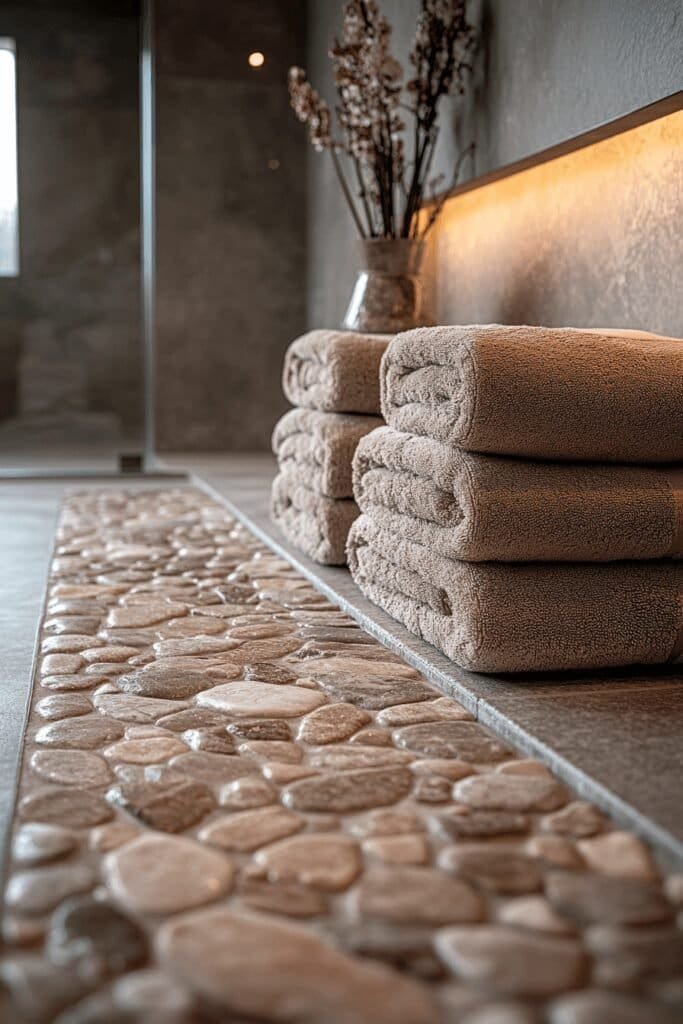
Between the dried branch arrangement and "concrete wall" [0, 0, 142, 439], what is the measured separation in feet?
4.10

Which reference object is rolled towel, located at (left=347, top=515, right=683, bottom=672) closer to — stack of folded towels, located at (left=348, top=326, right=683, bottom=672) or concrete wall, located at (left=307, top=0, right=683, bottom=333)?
stack of folded towels, located at (left=348, top=326, right=683, bottom=672)

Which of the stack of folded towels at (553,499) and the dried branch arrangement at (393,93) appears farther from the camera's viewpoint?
the dried branch arrangement at (393,93)

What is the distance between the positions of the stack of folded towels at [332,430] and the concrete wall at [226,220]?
206 cm

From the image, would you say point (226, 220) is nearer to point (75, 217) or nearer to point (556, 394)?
point (75, 217)

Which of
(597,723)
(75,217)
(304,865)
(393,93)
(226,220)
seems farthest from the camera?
(226,220)

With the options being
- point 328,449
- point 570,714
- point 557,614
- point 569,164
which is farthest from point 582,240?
point 570,714

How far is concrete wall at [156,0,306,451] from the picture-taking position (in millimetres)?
3938

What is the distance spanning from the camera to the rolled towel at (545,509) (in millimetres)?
1237

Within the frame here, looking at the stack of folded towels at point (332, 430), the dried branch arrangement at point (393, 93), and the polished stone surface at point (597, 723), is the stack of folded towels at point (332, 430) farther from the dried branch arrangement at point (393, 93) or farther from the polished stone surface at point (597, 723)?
the dried branch arrangement at point (393, 93)

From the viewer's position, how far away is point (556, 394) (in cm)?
126

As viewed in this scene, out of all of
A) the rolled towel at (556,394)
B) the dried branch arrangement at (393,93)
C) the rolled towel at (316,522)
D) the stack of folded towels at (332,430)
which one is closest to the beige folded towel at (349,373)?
the stack of folded towels at (332,430)

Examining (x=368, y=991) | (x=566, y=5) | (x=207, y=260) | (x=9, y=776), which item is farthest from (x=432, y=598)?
(x=207, y=260)

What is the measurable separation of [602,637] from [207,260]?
309 centimetres

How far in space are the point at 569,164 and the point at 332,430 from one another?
75cm
